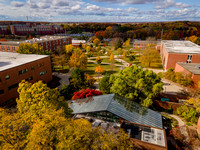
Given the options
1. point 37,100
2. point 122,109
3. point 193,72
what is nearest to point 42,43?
point 37,100

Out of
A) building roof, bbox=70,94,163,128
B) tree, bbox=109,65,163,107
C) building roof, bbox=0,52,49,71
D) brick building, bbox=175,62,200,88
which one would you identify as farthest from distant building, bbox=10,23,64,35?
brick building, bbox=175,62,200,88

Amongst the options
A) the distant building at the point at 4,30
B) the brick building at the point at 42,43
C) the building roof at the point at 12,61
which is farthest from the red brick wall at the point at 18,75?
Answer: the distant building at the point at 4,30

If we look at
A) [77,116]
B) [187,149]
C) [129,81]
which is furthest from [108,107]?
[187,149]

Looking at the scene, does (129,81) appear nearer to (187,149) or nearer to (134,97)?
(134,97)

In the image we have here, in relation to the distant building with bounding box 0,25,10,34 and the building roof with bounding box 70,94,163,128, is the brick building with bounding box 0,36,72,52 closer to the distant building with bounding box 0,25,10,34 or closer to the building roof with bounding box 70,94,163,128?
the building roof with bounding box 70,94,163,128

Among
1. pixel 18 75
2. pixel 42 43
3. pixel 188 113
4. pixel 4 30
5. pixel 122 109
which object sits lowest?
pixel 188 113

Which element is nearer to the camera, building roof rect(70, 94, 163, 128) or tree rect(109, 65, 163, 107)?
building roof rect(70, 94, 163, 128)

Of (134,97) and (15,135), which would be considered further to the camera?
(134,97)

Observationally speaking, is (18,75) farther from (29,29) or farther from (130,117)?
(29,29)
